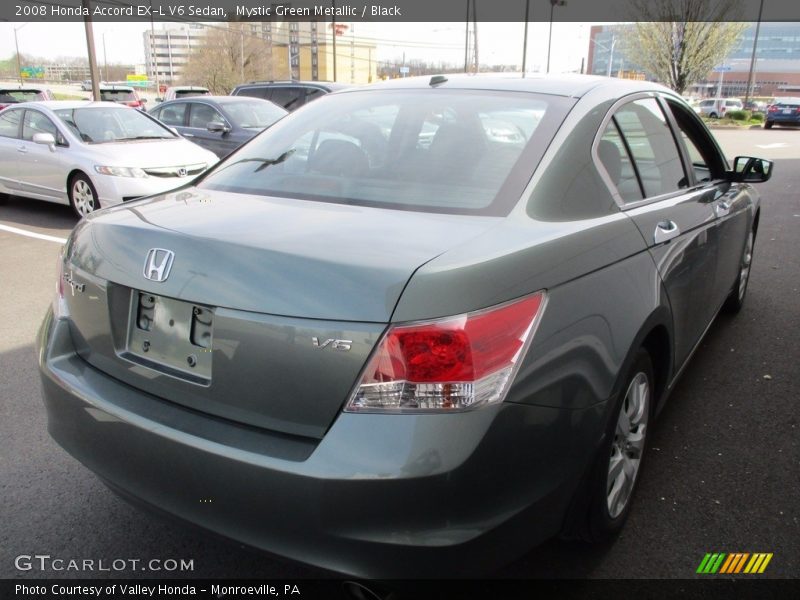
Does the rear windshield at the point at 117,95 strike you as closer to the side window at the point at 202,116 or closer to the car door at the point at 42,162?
the side window at the point at 202,116

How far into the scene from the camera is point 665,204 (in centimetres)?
277

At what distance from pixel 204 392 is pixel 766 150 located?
21605mm

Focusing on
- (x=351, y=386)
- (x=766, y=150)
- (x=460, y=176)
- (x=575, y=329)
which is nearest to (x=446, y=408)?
(x=351, y=386)

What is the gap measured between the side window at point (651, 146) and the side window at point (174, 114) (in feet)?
36.3

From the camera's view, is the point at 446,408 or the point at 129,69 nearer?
the point at 446,408

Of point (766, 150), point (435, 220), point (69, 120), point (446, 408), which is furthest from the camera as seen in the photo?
point (766, 150)

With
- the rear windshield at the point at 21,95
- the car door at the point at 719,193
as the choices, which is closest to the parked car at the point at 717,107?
the rear windshield at the point at 21,95

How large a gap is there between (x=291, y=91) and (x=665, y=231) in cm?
1346

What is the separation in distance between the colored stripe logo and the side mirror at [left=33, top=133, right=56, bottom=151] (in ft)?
29.8

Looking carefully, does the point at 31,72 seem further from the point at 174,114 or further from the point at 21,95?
the point at 174,114

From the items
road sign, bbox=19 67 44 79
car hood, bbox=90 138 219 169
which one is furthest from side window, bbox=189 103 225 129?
road sign, bbox=19 67 44 79

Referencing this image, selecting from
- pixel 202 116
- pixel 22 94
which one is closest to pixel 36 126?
pixel 202 116

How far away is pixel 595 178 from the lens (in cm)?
235

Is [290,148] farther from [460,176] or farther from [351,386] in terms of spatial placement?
[351,386]
